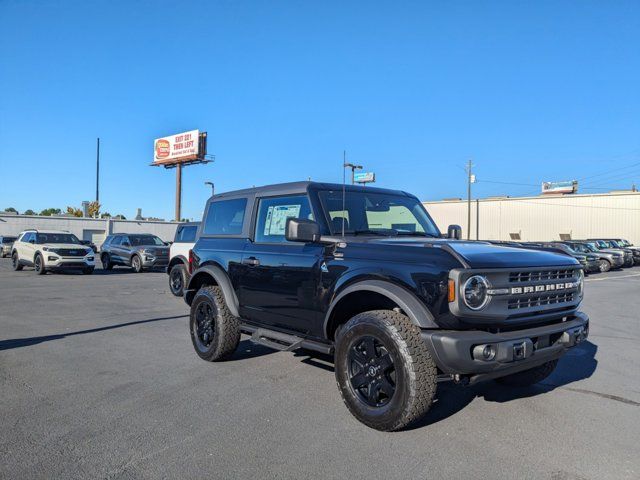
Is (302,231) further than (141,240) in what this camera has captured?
No

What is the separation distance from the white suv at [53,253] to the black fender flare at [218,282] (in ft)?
49.0

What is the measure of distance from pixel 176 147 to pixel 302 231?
5540 centimetres

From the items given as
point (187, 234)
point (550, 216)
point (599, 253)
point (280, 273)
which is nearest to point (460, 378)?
point (280, 273)

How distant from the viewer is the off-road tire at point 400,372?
12.2ft

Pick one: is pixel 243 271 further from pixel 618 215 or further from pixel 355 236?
pixel 618 215

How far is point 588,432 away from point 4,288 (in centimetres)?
1502

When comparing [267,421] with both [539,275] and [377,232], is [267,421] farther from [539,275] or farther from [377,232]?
[539,275]

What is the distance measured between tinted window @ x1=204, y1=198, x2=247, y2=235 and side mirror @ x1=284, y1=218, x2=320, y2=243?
1.55 m

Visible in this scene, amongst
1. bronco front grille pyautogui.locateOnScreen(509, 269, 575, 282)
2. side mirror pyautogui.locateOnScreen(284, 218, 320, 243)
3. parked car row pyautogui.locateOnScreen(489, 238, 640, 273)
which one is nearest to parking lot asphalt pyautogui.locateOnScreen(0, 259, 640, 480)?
bronco front grille pyautogui.locateOnScreen(509, 269, 575, 282)

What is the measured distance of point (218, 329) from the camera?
229 inches

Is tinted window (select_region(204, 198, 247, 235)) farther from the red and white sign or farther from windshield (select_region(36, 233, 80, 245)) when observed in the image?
the red and white sign

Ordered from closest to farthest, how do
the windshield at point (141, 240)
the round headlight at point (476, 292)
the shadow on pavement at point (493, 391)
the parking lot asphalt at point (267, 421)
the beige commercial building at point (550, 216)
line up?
1. the parking lot asphalt at point (267, 421)
2. the round headlight at point (476, 292)
3. the shadow on pavement at point (493, 391)
4. the windshield at point (141, 240)
5. the beige commercial building at point (550, 216)

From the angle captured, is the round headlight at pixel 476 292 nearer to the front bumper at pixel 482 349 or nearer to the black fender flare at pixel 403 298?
the front bumper at pixel 482 349

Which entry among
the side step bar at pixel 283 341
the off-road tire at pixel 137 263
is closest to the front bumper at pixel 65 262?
the off-road tire at pixel 137 263
